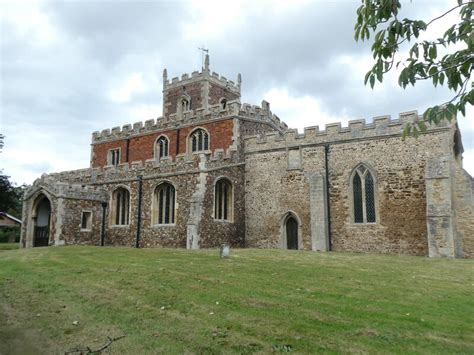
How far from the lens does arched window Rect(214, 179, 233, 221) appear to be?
2239 centimetres

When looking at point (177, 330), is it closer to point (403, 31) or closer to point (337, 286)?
point (337, 286)

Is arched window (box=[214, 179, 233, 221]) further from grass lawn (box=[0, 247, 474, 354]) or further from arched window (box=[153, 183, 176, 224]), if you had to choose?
grass lawn (box=[0, 247, 474, 354])

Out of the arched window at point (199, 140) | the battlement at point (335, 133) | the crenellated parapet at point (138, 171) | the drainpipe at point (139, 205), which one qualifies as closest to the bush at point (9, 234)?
the crenellated parapet at point (138, 171)

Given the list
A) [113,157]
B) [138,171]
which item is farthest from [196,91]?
[138,171]

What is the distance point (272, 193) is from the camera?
22875 mm

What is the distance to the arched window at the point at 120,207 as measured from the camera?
81.7 feet

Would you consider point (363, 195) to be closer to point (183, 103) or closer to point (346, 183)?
point (346, 183)

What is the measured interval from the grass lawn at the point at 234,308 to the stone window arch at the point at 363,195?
6.28 meters

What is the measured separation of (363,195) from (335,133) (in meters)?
3.49

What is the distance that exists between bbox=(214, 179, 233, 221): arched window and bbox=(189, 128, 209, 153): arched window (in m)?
4.43

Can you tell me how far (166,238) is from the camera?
73.0 ft

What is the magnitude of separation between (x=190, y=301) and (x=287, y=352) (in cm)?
324

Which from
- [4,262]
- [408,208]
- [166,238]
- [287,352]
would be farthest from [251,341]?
[166,238]

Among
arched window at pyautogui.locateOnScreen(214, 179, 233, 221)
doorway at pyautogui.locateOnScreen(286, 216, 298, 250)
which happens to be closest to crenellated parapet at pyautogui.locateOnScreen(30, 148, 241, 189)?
arched window at pyautogui.locateOnScreen(214, 179, 233, 221)
